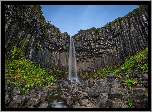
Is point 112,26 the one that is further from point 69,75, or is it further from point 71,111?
point 71,111

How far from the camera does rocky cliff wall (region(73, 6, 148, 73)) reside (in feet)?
65.6

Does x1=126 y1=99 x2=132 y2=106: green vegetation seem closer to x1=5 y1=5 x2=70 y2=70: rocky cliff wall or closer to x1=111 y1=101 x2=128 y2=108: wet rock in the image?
x1=111 y1=101 x2=128 y2=108: wet rock

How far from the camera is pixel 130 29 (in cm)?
2155

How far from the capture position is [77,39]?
28.8 m

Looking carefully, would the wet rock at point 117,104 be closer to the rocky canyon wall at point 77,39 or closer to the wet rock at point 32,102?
the wet rock at point 32,102

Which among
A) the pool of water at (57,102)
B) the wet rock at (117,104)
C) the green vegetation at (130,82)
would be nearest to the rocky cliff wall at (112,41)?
the green vegetation at (130,82)

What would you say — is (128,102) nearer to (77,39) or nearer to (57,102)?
(57,102)

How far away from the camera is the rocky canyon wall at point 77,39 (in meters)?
15.2

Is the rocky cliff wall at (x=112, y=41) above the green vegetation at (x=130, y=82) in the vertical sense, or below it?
above

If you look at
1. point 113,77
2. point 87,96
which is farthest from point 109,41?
point 87,96

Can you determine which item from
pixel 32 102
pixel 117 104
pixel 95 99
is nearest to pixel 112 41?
pixel 95 99

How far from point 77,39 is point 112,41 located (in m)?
6.40
